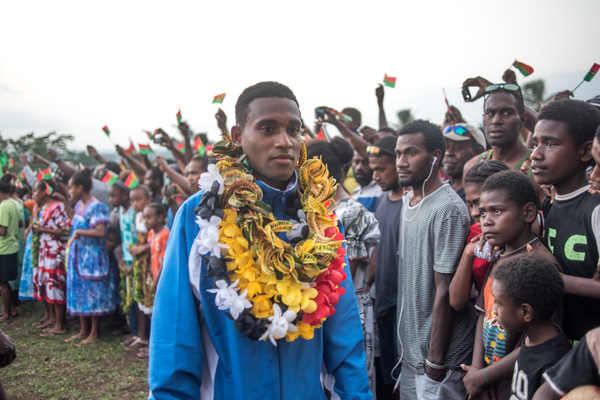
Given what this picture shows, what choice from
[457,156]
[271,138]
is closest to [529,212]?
[271,138]

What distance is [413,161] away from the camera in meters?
3.47

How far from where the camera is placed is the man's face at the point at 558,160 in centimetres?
246

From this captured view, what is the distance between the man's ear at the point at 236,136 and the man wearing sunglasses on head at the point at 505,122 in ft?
8.49

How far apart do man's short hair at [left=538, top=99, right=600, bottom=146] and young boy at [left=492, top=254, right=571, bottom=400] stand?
0.83 metres

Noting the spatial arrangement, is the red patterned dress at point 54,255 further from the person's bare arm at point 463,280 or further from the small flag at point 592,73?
the small flag at point 592,73

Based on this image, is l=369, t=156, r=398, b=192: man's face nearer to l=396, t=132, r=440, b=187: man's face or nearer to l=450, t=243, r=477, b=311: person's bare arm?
l=396, t=132, r=440, b=187: man's face

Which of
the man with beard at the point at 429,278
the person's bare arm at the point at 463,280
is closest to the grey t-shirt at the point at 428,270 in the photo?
the man with beard at the point at 429,278

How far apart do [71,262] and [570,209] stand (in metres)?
6.56

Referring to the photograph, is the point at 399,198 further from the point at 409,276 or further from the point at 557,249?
the point at 557,249

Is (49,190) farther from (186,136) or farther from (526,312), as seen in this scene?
(526,312)

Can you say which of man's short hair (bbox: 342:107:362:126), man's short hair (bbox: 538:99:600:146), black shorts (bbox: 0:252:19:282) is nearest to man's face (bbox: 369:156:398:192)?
man's short hair (bbox: 538:99:600:146)

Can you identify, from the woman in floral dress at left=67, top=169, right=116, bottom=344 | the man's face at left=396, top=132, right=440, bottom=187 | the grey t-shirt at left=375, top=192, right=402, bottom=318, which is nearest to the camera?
the man's face at left=396, top=132, right=440, bottom=187

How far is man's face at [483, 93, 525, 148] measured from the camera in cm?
376

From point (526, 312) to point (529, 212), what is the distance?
663 mm
